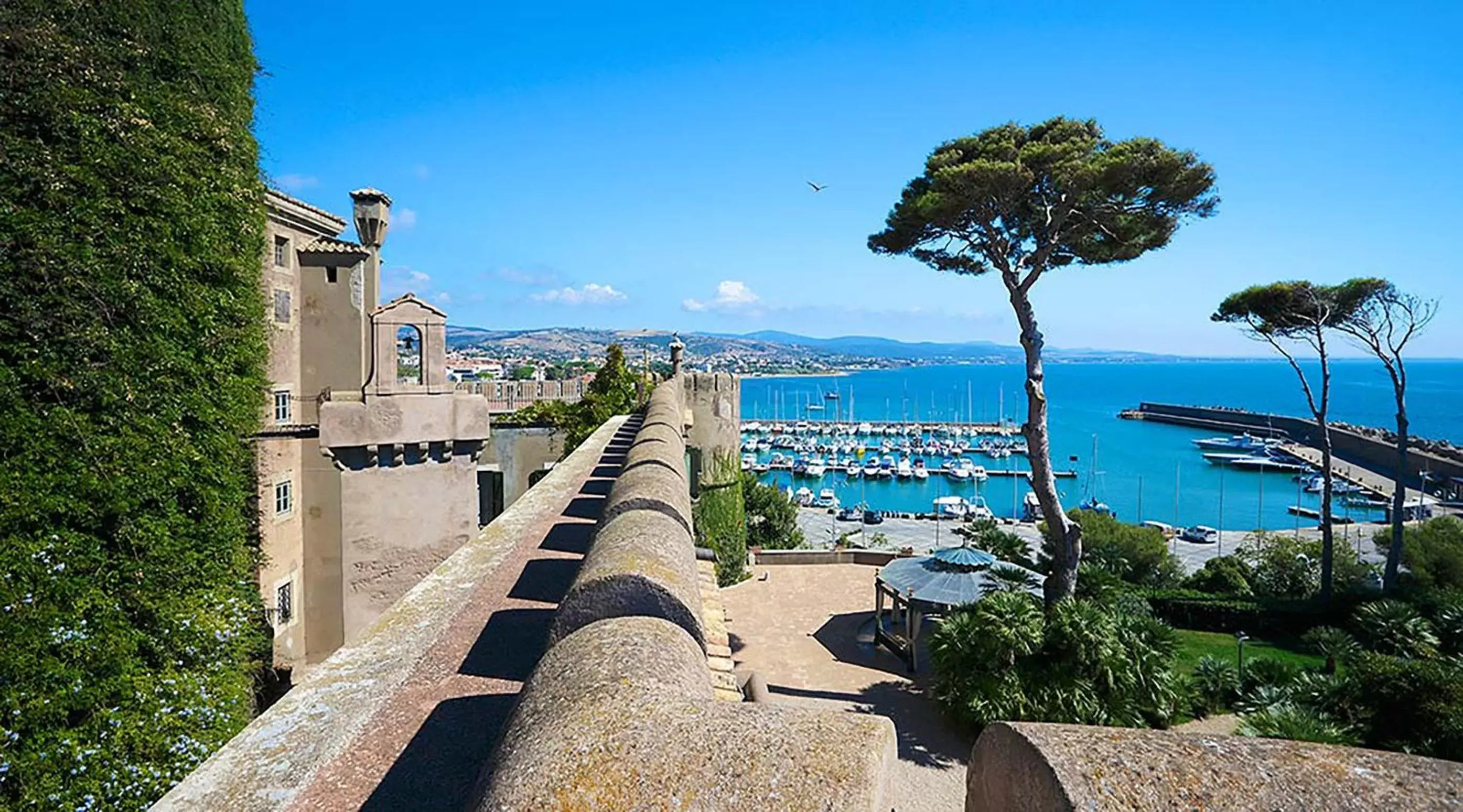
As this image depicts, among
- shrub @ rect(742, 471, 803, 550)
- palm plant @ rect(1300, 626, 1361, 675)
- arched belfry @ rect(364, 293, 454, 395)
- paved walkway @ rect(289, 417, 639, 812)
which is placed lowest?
shrub @ rect(742, 471, 803, 550)

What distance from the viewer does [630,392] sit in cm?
2473

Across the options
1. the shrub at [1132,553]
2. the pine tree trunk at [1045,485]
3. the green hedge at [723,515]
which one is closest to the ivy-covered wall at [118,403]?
the pine tree trunk at [1045,485]

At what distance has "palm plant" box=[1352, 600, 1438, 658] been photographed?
15.2 m

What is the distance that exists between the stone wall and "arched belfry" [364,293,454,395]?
30.6 ft

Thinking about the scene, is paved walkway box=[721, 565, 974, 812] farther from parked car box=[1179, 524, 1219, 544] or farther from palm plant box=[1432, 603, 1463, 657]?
parked car box=[1179, 524, 1219, 544]

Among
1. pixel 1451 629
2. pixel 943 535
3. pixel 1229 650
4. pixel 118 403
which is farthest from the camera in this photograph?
pixel 943 535

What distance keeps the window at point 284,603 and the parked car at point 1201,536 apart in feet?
192

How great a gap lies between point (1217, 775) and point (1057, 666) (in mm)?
12655

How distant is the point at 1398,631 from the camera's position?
1570 cm

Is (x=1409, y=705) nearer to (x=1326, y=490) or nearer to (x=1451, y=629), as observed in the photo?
(x=1451, y=629)

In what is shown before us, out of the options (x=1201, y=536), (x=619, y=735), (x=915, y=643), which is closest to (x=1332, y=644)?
(x=915, y=643)

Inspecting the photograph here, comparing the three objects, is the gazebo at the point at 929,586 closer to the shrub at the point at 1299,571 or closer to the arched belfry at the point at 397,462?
the arched belfry at the point at 397,462

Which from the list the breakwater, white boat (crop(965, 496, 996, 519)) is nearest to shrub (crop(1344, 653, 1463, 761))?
the breakwater

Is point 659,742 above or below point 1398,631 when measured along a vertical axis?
above
